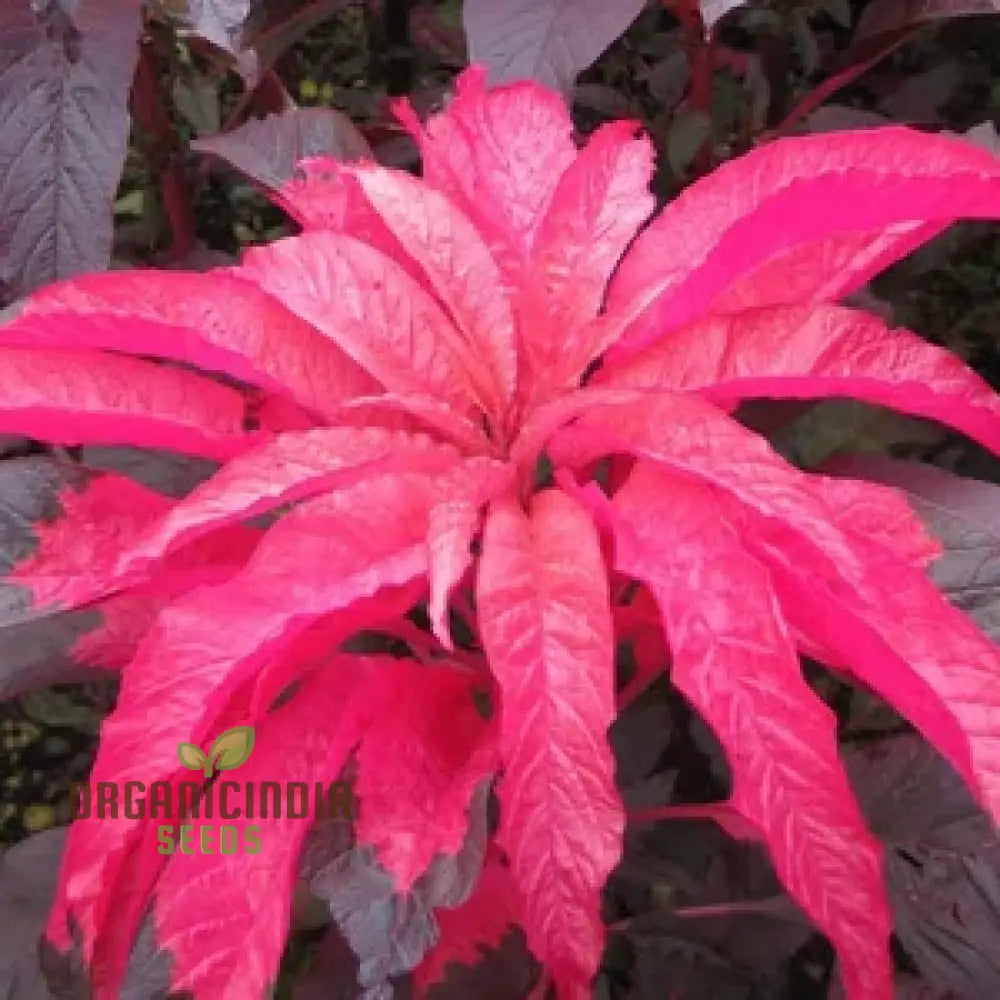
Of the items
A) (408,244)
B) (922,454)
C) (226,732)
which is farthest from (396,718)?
(922,454)

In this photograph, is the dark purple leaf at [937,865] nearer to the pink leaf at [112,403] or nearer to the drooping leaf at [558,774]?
the drooping leaf at [558,774]

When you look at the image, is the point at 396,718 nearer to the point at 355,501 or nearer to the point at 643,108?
the point at 355,501

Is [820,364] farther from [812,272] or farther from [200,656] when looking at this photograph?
[200,656]

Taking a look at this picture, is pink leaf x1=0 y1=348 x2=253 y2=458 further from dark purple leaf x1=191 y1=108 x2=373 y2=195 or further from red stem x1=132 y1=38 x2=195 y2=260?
red stem x1=132 y1=38 x2=195 y2=260

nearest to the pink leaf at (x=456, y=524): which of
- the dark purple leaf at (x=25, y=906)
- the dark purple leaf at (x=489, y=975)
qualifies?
the dark purple leaf at (x=489, y=975)

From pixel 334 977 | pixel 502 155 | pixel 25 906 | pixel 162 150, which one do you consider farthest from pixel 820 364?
pixel 162 150

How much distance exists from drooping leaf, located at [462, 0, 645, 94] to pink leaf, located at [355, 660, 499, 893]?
0.36 meters

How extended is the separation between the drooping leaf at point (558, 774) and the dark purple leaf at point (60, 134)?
1.37ft

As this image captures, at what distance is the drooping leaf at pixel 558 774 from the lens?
1.56 feet

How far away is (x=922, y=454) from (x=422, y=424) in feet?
2.92

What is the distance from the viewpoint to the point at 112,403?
0.57 metres

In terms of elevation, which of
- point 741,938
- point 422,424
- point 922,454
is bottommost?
point 741,938

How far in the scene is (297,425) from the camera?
64 centimetres

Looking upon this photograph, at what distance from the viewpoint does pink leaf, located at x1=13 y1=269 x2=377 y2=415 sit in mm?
553
